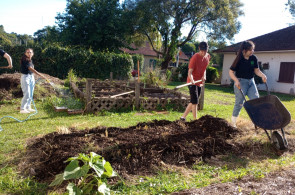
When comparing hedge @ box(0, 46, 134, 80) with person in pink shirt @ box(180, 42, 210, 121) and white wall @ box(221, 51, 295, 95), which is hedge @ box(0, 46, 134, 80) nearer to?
white wall @ box(221, 51, 295, 95)

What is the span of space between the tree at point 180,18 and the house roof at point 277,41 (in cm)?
303

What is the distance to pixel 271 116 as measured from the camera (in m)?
4.22

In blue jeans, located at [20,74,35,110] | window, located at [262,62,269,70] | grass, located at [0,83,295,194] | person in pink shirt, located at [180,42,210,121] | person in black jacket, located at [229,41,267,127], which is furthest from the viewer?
window, located at [262,62,269,70]

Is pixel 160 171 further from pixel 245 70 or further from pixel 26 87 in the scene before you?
pixel 26 87

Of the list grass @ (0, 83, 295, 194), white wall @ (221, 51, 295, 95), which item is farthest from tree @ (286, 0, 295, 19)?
grass @ (0, 83, 295, 194)

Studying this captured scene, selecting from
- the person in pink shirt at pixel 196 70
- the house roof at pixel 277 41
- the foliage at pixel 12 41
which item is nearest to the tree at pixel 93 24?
the foliage at pixel 12 41

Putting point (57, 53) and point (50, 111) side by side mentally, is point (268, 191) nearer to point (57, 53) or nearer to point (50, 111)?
point (50, 111)

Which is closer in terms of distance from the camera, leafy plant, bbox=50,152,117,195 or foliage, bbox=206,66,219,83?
leafy plant, bbox=50,152,117,195

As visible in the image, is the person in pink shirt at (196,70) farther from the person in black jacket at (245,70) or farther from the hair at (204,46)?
the person in black jacket at (245,70)

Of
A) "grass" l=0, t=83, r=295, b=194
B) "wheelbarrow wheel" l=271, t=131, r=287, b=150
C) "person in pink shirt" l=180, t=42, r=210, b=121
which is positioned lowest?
"grass" l=0, t=83, r=295, b=194

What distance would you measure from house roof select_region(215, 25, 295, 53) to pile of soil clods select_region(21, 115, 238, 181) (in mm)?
14930

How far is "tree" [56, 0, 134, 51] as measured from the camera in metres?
24.5

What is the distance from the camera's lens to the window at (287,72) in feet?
54.0

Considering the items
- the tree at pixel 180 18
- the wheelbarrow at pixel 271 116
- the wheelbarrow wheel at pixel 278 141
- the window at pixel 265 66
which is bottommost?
the wheelbarrow wheel at pixel 278 141
